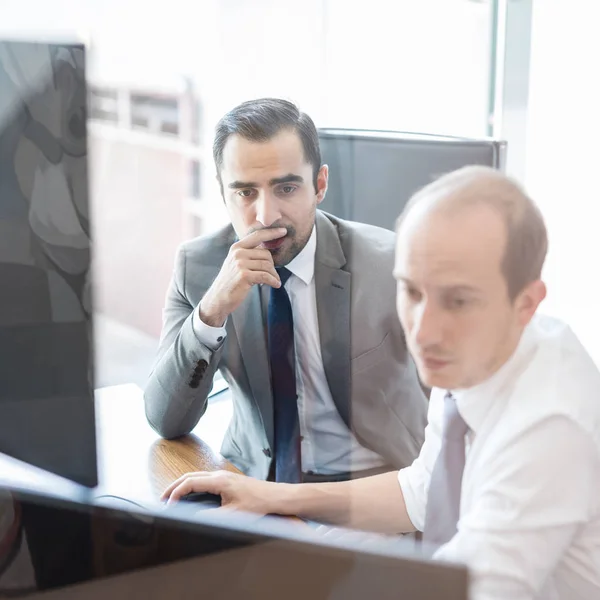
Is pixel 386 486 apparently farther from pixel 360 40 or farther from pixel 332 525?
pixel 360 40

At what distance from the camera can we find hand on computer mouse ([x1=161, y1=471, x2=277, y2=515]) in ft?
2.81

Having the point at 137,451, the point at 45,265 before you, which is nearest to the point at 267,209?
the point at 45,265

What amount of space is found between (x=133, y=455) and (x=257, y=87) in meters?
0.48

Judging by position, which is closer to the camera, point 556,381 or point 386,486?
point 556,381

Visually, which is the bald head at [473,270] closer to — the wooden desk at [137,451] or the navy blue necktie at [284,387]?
the navy blue necktie at [284,387]

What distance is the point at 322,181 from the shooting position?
0.86 m

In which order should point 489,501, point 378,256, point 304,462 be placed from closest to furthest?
point 489,501, point 378,256, point 304,462

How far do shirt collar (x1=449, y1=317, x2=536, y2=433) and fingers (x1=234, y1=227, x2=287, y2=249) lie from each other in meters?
0.29

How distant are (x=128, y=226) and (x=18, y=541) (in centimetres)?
38

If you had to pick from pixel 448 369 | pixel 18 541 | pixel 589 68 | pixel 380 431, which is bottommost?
pixel 18 541

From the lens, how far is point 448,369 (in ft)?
2.32

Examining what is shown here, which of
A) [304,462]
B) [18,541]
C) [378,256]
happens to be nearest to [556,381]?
[378,256]

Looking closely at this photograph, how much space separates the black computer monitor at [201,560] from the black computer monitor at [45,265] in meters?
0.10

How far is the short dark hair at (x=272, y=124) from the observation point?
836mm
